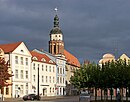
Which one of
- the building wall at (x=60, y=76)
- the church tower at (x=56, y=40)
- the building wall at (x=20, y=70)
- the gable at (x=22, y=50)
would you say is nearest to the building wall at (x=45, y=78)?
the building wall at (x=20, y=70)

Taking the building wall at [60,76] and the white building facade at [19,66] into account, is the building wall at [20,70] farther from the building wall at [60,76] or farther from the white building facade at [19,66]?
the building wall at [60,76]

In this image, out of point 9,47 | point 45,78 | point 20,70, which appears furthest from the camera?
point 45,78

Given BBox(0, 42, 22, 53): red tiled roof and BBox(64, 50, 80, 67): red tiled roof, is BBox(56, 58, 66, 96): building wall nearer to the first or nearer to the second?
BBox(64, 50, 80, 67): red tiled roof

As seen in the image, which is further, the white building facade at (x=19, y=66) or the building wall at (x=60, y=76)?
the building wall at (x=60, y=76)

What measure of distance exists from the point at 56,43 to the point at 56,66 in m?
21.6

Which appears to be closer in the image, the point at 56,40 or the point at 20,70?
the point at 20,70

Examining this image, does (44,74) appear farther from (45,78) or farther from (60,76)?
(60,76)

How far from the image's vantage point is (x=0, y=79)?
6172 cm

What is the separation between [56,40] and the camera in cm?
13400

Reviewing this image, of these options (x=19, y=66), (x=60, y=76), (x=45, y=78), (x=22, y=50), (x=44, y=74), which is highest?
(x=22, y=50)

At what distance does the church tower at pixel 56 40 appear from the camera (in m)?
133

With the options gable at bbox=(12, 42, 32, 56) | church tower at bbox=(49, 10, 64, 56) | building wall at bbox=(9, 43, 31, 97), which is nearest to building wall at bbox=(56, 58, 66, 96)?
church tower at bbox=(49, 10, 64, 56)

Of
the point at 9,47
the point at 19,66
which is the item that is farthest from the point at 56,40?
the point at 19,66

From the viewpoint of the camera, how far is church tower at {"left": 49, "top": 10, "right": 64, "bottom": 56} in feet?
436
